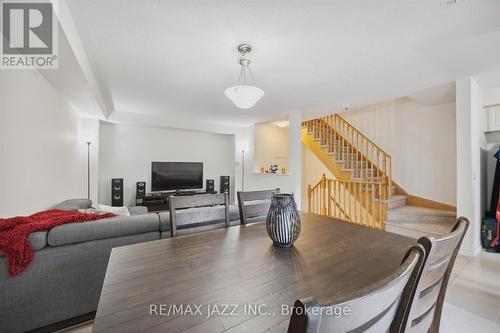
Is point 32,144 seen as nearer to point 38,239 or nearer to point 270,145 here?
point 38,239

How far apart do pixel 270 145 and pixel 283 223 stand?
5.31 meters

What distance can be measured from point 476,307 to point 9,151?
177 inches

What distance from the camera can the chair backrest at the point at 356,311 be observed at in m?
0.33

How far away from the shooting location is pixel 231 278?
2.87ft

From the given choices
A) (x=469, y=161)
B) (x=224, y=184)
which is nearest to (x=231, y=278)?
(x=469, y=161)

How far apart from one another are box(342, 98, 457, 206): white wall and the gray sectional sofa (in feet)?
15.0

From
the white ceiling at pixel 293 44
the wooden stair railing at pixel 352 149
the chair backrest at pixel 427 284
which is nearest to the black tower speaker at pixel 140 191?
the white ceiling at pixel 293 44

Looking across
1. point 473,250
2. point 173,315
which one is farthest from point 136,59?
point 473,250

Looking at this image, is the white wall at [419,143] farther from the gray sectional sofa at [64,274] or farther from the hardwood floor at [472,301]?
the gray sectional sofa at [64,274]

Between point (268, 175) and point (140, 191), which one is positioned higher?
point (268, 175)

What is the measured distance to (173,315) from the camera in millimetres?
655

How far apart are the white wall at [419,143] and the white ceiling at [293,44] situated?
1320 mm

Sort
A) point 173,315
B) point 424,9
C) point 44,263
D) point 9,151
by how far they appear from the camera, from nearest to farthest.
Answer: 1. point 173,315
2. point 44,263
3. point 424,9
4. point 9,151

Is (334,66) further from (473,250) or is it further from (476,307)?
(473,250)
